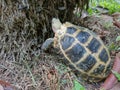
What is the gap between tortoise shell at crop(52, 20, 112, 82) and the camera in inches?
85.0

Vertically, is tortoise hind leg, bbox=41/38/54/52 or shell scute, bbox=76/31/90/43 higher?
shell scute, bbox=76/31/90/43

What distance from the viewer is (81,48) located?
2.17m

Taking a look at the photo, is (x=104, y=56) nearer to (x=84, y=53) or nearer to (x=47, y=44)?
(x=84, y=53)

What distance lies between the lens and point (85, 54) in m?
2.16

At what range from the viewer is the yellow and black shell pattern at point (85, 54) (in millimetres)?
2158

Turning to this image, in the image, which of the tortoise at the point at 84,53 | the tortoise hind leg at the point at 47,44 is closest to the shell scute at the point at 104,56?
the tortoise at the point at 84,53

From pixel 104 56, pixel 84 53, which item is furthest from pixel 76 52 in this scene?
pixel 104 56

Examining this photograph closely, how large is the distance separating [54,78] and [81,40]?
32 cm

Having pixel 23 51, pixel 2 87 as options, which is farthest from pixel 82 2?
pixel 2 87

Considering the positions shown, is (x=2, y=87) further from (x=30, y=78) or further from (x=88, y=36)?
(x=88, y=36)

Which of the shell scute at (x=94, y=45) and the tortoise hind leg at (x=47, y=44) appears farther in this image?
the tortoise hind leg at (x=47, y=44)

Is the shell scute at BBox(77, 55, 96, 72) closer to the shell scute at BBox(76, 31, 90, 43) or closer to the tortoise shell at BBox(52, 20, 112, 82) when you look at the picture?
the tortoise shell at BBox(52, 20, 112, 82)

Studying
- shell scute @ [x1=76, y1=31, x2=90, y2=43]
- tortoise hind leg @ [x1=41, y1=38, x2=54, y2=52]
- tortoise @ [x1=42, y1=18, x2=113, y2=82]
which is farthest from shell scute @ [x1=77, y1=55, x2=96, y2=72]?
tortoise hind leg @ [x1=41, y1=38, x2=54, y2=52]

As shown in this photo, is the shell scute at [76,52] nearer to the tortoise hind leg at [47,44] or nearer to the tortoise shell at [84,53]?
the tortoise shell at [84,53]
